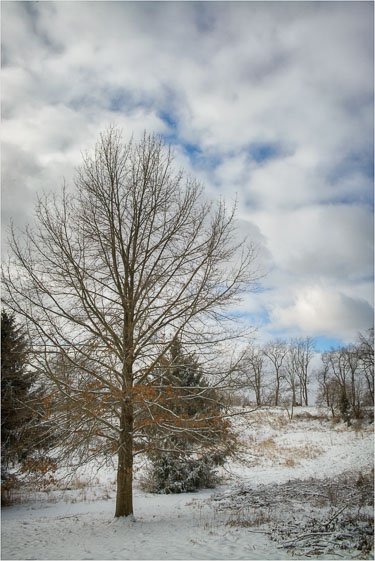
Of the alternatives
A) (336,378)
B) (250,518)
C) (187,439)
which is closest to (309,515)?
(250,518)

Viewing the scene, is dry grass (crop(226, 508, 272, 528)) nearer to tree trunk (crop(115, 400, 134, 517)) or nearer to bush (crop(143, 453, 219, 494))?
tree trunk (crop(115, 400, 134, 517))

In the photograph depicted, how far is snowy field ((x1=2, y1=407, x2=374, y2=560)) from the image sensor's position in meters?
5.84

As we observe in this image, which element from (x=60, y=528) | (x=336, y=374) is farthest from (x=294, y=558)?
(x=336, y=374)

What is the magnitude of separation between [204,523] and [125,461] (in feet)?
8.44

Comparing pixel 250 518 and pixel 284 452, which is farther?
pixel 284 452

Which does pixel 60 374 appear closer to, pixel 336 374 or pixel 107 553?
pixel 107 553

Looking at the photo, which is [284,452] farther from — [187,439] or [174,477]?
[187,439]

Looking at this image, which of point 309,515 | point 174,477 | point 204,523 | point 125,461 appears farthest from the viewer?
point 174,477

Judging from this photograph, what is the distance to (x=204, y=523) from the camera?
25.6 ft

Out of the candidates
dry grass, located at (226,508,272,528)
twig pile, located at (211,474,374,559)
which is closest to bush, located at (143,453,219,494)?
twig pile, located at (211,474,374,559)

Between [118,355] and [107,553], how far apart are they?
11.4 ft

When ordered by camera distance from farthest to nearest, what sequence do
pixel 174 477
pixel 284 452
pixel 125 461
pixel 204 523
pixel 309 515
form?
pixel 284 452
pixel 174 477
pixel 309 515
pixel 204 523
pixel 125 461

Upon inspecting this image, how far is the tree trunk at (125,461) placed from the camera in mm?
7137

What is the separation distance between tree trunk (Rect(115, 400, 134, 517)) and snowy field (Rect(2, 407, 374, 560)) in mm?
292
